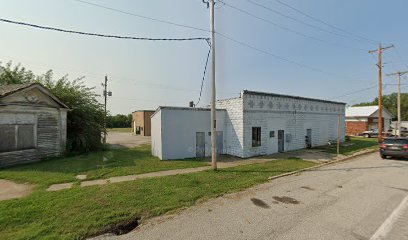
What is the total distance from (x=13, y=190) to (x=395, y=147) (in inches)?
842

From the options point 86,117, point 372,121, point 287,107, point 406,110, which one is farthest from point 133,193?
point 406,110

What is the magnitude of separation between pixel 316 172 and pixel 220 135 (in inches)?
295

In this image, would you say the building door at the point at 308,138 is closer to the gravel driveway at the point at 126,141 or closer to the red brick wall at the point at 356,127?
the gravel driveway at the point at 126,141

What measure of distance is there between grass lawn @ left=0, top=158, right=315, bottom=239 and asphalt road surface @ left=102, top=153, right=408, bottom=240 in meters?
0.70

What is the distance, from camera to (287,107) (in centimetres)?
1839

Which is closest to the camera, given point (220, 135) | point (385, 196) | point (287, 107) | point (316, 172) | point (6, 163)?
point (385, 196)

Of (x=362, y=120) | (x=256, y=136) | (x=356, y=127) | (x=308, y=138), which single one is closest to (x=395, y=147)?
(x=308, y=138)

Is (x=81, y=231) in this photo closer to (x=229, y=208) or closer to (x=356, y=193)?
(x=229, y=208)

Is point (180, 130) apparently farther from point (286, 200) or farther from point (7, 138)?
point (7, 138)

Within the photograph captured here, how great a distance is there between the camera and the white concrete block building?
565 inches

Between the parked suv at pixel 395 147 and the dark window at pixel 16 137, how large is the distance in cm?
2385

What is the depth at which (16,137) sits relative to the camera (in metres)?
12.3

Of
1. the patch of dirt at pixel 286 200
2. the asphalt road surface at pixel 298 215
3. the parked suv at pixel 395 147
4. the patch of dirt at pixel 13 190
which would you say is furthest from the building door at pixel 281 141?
the patch of dirt at pixel 13 190

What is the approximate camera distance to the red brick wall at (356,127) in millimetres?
37594
